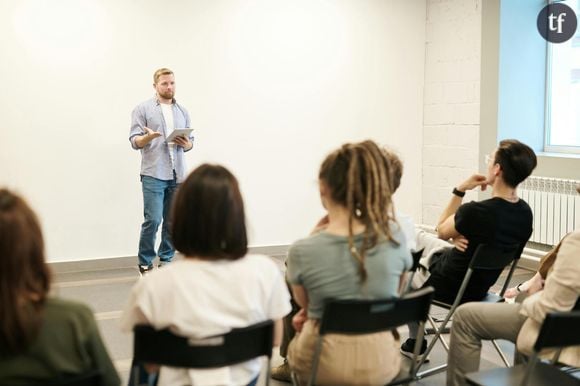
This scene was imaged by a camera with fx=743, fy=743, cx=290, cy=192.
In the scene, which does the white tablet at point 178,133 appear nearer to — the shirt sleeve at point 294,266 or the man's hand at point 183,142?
the man's hand at point 183,142

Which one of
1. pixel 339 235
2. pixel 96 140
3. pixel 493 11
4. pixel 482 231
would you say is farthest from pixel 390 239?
pixel 493 11

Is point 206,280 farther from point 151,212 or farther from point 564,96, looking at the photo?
point 564,96

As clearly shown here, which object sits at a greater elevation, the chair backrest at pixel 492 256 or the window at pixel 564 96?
the window at pixel 564 96

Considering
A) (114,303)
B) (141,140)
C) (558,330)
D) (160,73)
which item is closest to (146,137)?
(141,140)

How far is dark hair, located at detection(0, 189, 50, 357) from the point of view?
1.63 m

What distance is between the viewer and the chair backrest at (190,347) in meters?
1.90

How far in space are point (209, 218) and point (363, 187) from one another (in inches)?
20.7

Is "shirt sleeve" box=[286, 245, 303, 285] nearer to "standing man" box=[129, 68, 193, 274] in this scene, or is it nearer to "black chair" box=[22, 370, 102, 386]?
"black chair" box=[22, 370, 102, 386]

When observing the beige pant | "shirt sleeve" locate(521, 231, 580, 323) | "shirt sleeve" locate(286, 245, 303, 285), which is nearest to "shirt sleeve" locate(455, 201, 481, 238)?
"shirt sleeve" locate(521, 231, 580, 323)

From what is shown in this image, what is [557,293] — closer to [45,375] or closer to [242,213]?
[242,213]

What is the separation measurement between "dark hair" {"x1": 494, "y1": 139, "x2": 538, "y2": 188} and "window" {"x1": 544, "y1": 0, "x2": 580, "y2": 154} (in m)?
2.90

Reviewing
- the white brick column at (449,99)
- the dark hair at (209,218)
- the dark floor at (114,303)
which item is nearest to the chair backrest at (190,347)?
the dark hair at (209,218)

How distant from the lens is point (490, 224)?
125 inches

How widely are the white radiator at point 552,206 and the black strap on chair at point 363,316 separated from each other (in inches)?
141
